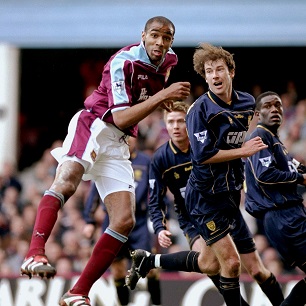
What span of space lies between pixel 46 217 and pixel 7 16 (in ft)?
30.9

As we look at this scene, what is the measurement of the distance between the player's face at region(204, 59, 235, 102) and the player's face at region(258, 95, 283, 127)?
73 cm

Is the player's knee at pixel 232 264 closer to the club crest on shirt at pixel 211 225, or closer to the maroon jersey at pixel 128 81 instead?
the club crest on shirt at pixel 211 225

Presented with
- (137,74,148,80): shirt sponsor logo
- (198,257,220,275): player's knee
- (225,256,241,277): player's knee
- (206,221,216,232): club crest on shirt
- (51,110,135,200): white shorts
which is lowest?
(198,257,220,275): player's knee

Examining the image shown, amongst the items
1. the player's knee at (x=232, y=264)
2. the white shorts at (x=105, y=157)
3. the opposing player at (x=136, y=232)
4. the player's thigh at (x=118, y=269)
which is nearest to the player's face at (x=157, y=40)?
the white shorts at (x=105, y=157)

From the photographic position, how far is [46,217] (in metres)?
7.20

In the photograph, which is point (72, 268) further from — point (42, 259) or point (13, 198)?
point (42, 259)

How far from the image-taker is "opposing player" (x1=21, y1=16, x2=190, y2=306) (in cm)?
723

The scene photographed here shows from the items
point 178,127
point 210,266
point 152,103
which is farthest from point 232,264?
point 178,127

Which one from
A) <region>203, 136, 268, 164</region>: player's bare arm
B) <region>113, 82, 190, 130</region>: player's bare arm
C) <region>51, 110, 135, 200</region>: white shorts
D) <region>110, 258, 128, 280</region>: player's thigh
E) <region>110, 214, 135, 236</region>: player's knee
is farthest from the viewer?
<region>110, 258, 128, 280</region>: player's thigh

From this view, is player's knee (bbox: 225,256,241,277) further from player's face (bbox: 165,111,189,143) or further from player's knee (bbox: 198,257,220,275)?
player's face (bbox: 165,111,189,143)

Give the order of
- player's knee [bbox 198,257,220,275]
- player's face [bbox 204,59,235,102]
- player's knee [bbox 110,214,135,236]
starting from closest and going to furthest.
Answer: player's knee [bbox 110,214,135,236]
player's face [bbox 204,59,235,102]
player's knee [bbox 198,257,220,275]

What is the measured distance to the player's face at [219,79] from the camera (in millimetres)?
7660

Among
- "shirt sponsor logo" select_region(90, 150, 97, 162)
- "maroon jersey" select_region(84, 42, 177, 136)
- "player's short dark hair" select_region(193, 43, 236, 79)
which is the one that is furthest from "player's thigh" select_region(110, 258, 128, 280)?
"player's short dark hair" select_region(193, 43, 236, 79)

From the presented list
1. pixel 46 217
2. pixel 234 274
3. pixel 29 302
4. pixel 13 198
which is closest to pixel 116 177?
pixel 46 217
